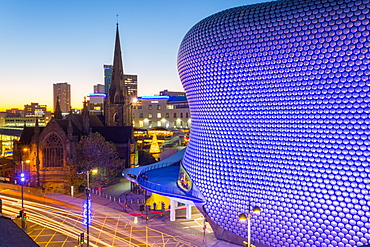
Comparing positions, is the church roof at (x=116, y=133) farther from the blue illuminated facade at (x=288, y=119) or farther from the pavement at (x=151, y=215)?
the blue illuminated facade at (x=288, y=119)

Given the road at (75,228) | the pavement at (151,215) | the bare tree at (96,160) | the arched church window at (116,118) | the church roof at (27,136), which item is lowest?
the pavement at (151,215)

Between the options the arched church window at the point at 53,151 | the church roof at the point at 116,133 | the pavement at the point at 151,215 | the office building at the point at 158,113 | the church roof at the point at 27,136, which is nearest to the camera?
the pavement at the point at 151,215

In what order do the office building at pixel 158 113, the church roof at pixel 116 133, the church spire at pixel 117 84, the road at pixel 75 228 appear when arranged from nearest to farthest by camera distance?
the road at pixel 75 228 < the church roof at pixel 116 133 < the church spire at pixel 117 84 < the office building at pixel 158 113

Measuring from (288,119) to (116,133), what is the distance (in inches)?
1453

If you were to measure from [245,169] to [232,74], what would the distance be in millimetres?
7517

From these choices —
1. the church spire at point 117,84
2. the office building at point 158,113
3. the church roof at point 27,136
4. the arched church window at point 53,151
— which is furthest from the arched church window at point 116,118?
A: the office building at point 158,113

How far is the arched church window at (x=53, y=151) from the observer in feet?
149

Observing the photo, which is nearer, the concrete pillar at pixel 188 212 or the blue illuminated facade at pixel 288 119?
the blue illuminated facade at pixel 288 119

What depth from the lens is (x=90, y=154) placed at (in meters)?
41.9

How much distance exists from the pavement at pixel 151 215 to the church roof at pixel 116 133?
41.1 ft

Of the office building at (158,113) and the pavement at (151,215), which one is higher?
the office building at (158,113)

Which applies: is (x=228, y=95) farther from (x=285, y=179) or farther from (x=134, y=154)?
(x=134, y=154)

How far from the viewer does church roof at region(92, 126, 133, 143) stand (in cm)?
5209

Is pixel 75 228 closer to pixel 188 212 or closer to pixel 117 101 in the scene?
pixel 188 212
